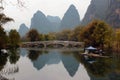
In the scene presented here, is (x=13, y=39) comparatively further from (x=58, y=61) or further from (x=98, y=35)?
(x=58, y=61)

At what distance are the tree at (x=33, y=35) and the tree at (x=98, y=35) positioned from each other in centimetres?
5870

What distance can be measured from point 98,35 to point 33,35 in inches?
2705

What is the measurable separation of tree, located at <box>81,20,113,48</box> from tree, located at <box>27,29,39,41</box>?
2311 inches

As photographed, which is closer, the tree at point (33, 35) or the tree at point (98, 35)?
the tree at point (98, 35)

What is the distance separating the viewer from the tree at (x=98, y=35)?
102450 millimetres

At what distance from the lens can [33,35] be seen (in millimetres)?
166375

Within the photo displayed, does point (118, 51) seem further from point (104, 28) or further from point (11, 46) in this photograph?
point (11, 46)

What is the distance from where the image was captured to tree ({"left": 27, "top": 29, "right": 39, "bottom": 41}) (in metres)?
164

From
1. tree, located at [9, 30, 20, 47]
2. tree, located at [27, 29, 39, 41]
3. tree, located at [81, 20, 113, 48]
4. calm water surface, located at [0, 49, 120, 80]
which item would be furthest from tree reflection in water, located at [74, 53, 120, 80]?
tree, located at [27, 29, 39, 41]

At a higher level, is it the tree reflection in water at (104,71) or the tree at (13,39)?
the tree at (13,39)

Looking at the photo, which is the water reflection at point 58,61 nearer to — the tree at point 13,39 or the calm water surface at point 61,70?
the calm water surface at point 61,70

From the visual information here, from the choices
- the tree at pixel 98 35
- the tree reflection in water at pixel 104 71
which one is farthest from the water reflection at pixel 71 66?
the tree at pixel 98 35

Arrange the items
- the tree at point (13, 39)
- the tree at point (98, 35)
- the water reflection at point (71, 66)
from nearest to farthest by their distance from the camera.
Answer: the water reflection at point (71, 66)
the tree at point (98, 35)
the tree at point (13, 39)

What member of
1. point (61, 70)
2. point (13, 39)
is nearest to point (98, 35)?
→ point (13, 39)
